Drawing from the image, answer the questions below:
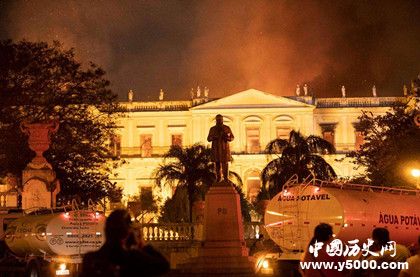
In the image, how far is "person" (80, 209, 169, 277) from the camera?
6.14 m

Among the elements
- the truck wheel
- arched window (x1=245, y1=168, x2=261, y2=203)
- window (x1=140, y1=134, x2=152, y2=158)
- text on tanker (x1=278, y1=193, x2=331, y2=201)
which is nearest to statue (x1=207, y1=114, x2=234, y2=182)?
text on tanker (x1=278, y1=193, x2=331, y2=201)

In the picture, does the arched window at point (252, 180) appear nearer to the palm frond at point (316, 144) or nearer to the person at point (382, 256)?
the palm frond at point (316, 144)

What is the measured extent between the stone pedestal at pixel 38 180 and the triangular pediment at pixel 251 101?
51.0m

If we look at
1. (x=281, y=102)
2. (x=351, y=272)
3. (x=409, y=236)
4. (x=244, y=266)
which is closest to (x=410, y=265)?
(x=351, y=272)

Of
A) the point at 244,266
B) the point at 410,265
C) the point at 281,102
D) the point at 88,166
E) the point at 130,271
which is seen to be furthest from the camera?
the point at 281,102

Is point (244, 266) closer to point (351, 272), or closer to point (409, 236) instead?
point (409, 236)

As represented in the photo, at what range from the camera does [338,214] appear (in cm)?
1523

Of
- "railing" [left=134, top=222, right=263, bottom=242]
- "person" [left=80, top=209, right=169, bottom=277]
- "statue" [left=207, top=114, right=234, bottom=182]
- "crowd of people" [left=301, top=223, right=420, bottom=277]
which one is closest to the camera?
"person" [left=80, top=209, right=169, bottom=277]

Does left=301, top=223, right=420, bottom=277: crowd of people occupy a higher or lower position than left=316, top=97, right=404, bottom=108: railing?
lower

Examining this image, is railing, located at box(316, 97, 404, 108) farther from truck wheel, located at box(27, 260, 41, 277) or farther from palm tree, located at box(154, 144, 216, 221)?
truck wheel, located at box(27, 260, 41, 277)

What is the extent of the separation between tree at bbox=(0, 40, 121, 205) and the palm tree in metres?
3.99

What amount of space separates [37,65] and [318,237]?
2580 cm

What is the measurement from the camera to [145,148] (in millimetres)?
76000

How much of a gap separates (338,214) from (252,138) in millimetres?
60750
